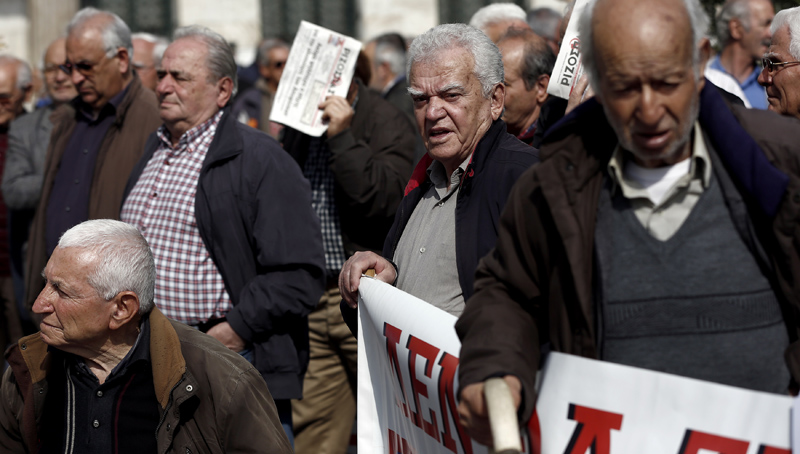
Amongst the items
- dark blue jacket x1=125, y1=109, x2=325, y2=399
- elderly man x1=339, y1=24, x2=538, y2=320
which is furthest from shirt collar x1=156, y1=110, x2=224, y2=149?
elderly man x1=339, y1=24, x2=538, y2=320

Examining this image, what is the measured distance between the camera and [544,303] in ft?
7.75

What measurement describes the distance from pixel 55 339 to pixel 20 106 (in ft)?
15.0

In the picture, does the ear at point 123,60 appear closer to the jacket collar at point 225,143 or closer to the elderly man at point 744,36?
the jacket collar at point 225,143

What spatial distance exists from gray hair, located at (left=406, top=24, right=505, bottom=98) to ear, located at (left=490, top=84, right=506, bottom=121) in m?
0.02

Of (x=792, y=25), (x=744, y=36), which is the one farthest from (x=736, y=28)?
(x=792, y=25)

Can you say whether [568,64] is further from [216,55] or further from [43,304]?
[43,304]

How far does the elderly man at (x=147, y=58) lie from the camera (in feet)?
26.1

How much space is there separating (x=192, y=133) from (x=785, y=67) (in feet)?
8.70

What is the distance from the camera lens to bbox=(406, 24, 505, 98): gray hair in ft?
11.6

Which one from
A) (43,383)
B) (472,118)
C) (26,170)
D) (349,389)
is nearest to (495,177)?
(472,118)

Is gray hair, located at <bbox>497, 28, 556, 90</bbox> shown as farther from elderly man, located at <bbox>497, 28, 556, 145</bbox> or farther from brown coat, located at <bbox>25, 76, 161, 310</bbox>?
brown coat, located at <bbox>25, 76, 161, 310</bbox>

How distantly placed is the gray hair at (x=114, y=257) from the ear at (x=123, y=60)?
2.50 meters

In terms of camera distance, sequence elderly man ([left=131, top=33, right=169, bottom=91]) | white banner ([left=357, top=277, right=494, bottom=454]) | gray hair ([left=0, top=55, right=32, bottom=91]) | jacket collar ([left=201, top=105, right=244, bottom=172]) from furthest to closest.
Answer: elderly man ([left=131, top=33, right=169, bottom=91])
gray hair ([left=0, top=55, right=32, bottom=91])
jacket collar ([left=201, top=105, right=244, bottom=172])
white banner ([left=357, top=277, right=494, bottom=454])

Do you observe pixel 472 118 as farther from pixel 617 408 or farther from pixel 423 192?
pixel 617 408
